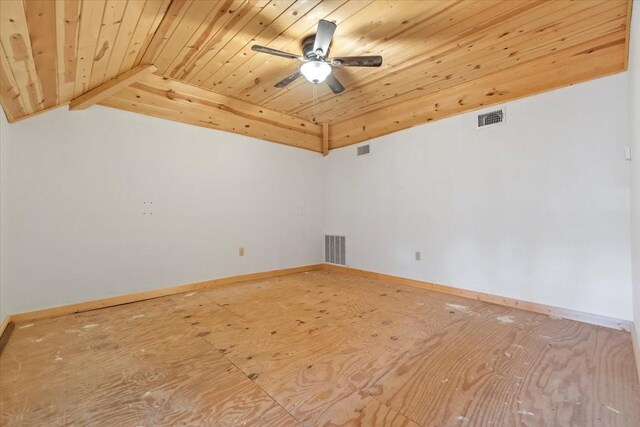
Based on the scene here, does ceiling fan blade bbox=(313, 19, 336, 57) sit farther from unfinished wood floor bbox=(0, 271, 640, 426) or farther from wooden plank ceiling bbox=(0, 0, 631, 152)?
unfinished wood floor bbox=(0, 271, 640, 426)

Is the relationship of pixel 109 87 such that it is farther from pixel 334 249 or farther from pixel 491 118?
pixel 491 118

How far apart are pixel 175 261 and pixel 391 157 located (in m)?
3.27

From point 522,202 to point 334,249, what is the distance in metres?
2.84

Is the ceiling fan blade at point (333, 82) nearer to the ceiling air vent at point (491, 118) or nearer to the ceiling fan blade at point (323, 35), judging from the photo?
the ceiling fan blade at point (323, 35)

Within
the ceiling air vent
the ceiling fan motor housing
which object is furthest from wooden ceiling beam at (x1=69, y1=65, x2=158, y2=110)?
the ceiling air vent

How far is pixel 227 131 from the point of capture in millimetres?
3895

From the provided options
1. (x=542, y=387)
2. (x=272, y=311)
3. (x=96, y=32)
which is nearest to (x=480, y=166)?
(x=542, y=387)

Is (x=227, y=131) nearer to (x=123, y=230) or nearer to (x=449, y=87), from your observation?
(x=123, y=230)

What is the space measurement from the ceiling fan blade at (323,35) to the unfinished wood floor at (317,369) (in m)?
2.33

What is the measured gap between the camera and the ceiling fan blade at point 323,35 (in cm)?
196

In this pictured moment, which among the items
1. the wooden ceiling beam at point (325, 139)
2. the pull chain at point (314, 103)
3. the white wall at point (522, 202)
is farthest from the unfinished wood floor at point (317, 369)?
the wooden ceiling beam at point (325, 139)

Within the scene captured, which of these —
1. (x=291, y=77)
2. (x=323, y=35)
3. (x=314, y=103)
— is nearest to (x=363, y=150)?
(x=314, y=103)

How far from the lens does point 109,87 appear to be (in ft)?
8.65

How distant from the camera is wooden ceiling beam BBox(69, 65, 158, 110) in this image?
8.66 ft
